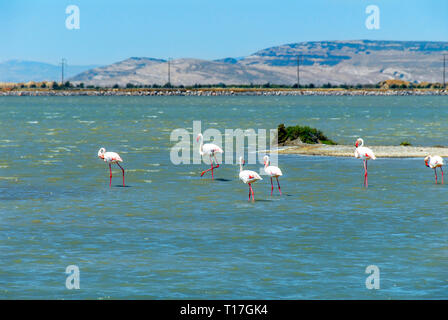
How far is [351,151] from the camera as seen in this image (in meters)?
40.0

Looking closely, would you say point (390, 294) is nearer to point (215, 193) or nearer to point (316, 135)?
point (215, 193)

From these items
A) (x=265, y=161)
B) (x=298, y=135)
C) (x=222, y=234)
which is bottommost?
(x=222, y=234)

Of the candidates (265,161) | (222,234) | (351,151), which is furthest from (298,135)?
(222,234)

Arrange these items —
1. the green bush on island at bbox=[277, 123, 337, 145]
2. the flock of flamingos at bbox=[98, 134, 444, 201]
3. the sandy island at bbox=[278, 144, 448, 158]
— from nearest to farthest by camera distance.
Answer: the flock of flamingos at bbox=[98, 134, 444, 201]
the sandy island at bbox=[278, 144, 448, 158]
the green bush on island at bbox=[277, 123, 337, 145]

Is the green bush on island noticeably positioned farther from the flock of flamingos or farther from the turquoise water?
the flock of flamingos

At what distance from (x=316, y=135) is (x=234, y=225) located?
26.4 meters

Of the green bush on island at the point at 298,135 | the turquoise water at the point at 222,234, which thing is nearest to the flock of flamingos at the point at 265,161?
the turquoise water at the point at 222,234

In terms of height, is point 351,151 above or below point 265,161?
below

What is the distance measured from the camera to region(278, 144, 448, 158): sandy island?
1512 inches

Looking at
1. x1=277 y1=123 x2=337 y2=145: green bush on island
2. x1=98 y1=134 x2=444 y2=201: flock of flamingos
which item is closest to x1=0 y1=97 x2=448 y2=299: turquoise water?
x1=98 y1=134 x2=444 y2=201: flock of flamingos

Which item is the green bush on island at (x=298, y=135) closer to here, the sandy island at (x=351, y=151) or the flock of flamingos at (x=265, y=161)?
the sandy island at (x=351, y=151)

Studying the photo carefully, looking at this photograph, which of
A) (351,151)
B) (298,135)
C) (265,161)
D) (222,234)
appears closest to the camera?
(222,234)

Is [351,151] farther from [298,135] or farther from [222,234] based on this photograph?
A: [222,234]

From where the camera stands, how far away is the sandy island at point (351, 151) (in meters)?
38.4
